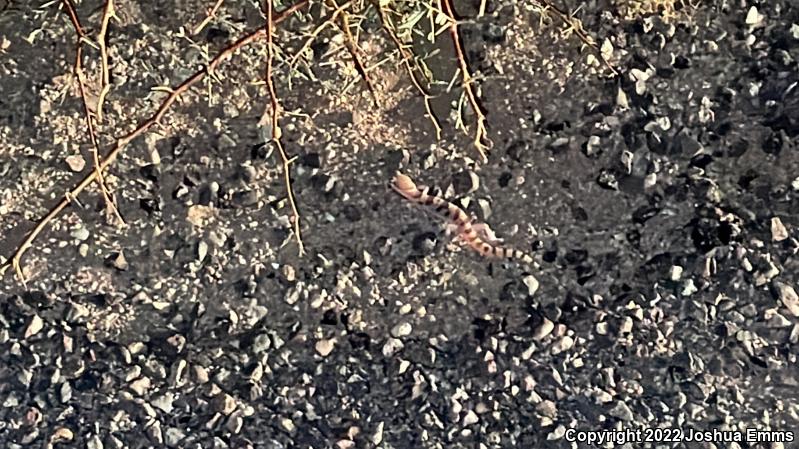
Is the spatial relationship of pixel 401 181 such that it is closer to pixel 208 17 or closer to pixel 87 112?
pixel 208 17

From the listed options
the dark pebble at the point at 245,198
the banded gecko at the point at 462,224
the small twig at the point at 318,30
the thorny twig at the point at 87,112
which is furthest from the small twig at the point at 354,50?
the thorny twig at the point at 87,112

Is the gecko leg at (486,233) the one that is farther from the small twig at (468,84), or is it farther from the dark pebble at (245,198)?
the dark pebble at (245,198)

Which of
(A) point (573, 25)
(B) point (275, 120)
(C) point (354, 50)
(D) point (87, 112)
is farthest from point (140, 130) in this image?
(A) point (573, 25)

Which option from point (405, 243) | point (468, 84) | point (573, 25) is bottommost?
point (405, 243)

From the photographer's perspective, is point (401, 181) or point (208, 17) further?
point (401, 181)

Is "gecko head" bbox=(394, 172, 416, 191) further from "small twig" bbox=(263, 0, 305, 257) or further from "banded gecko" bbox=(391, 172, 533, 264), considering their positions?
"small twig" bbox=(263, 0, 305, 257)

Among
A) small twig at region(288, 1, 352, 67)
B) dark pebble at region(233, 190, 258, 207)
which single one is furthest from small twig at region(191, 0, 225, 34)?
dark pebble at region(233, 190, 258, 207)

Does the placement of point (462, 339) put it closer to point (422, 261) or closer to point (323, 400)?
point (422, 261)
